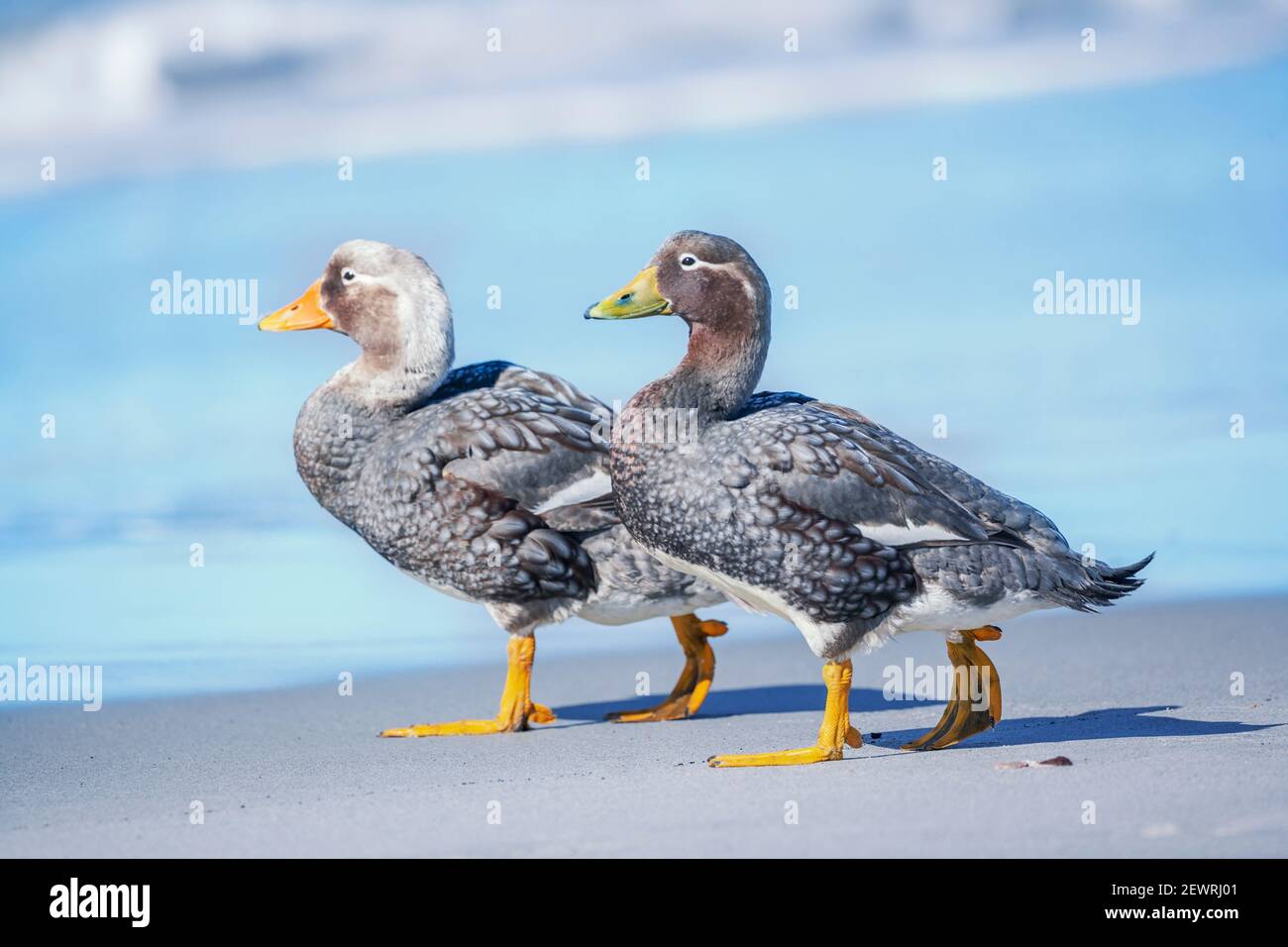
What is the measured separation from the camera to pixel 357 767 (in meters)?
7.76

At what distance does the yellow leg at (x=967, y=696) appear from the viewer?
7.68 m

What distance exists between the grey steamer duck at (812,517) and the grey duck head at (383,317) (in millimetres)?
2048

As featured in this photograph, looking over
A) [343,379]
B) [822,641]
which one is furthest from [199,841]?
[343,379]

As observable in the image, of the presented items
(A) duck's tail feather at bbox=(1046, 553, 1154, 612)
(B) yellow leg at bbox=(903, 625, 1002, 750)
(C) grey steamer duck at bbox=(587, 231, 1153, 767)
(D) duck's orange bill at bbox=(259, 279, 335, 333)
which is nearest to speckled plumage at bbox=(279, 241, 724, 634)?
(D) duck's orange bill at bbox=(259, 279, 335, 333)

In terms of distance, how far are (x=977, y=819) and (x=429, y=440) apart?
13.2ft

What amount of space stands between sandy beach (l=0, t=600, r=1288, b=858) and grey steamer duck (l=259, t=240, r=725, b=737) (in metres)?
0.54

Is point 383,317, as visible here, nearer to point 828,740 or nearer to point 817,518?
point 817,518

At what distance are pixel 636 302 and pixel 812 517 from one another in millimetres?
1350

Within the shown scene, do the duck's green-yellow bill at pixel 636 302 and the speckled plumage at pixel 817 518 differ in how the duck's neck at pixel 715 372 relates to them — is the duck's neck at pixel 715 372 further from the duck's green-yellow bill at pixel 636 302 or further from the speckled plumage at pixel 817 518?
the duck's green-yellow bill at pixel 636 302

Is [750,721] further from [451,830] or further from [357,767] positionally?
[451,830]

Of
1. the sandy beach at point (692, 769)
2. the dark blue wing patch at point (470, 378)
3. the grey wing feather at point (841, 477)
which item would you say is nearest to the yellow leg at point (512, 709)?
the sandy beach at point (692, 769)

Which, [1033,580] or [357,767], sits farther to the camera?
[357,767]

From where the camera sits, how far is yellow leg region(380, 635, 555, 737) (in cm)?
888
